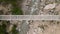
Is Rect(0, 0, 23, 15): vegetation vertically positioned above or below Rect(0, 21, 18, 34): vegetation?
above

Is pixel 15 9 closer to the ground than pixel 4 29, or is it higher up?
higher up

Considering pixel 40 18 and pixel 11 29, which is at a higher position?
pixel 40 18

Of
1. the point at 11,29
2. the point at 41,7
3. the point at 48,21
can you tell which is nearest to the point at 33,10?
the point at 41,7

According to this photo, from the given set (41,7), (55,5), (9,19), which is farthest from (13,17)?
(55,5)

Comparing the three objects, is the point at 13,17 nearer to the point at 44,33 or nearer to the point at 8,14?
the point at 8,14

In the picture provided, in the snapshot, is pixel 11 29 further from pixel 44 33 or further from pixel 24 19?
pixel 44 33

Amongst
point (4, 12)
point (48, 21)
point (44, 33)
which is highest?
point (4, 12)

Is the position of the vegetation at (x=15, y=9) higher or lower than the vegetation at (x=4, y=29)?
higher

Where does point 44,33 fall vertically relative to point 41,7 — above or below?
below
